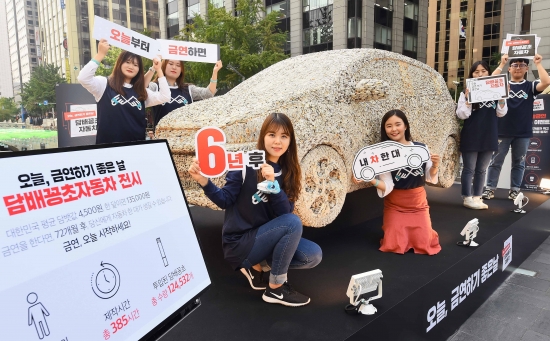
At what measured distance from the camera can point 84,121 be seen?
445 centimetres

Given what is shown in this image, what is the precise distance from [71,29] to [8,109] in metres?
9.15

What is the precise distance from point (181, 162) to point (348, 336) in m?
1.52

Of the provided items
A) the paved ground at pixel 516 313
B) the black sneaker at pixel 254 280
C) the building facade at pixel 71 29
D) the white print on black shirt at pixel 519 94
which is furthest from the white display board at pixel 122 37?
the building facade at pixel 71 29

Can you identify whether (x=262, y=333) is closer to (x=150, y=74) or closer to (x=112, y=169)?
(x=112, y=169)

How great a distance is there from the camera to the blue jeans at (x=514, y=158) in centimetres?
484

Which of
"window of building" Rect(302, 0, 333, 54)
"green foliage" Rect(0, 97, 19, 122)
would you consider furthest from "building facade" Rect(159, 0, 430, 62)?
"green foliage" Rect(0, 97, 19, 122)

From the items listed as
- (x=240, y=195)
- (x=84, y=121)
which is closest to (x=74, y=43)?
(x=84, y=121)

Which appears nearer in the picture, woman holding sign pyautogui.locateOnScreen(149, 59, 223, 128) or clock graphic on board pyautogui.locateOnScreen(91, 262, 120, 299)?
clock graphic on board pyautogui.locateOnScreen(91, 262, 120, 299)

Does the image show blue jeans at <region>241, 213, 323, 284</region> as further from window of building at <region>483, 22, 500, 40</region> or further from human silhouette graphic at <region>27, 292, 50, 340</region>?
window of building at <region>483, 22, 500, 40</region>

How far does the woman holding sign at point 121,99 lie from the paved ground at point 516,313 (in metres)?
2.76

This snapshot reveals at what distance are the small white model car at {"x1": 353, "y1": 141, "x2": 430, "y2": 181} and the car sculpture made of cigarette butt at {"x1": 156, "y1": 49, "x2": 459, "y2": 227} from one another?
15cm

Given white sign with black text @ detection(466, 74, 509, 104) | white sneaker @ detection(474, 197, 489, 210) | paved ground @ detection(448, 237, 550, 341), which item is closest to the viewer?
paved ground @ detection(448, 237, 550, 341)

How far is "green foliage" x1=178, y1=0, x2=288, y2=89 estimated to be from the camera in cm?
1488

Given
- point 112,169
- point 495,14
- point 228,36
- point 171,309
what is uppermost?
point 495,14
